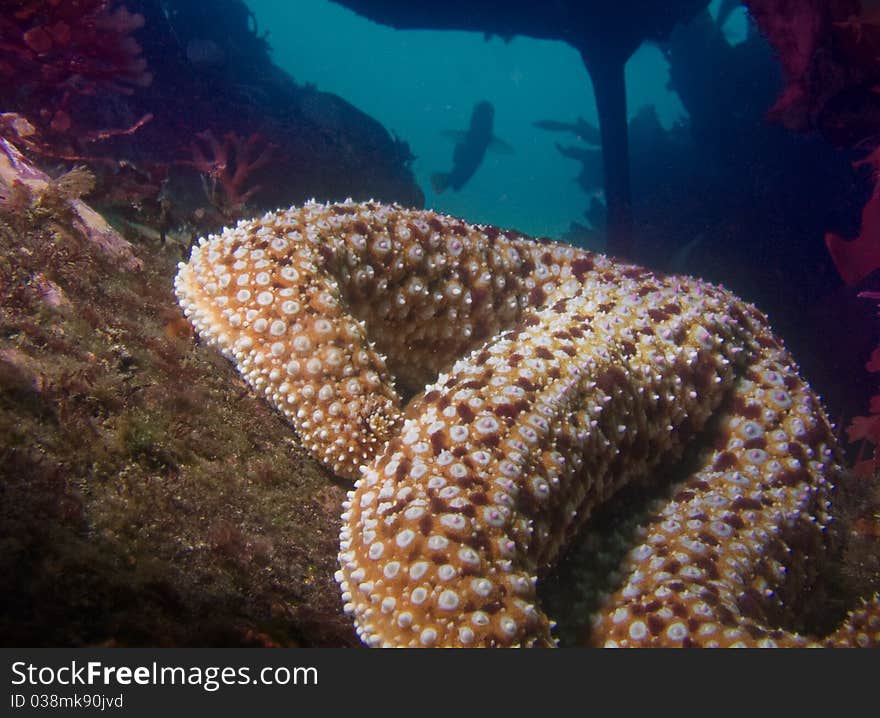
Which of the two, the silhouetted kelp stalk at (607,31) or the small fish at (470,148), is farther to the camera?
the small fish at (470,148)

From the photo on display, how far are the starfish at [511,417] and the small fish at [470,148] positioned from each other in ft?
66.0

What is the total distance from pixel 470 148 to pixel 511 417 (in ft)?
75.1

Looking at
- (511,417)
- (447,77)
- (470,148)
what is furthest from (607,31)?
(447,77)

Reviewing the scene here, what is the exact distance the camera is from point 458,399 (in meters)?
3.10

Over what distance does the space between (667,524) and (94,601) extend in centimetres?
303

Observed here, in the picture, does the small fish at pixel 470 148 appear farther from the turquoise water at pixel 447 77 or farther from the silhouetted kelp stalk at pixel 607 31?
the turquoise water at pixel 447 77

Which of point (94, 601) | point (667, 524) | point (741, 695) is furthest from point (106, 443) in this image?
point (667, 524)

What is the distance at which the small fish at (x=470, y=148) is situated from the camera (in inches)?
915

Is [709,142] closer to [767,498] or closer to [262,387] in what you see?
[767,498]

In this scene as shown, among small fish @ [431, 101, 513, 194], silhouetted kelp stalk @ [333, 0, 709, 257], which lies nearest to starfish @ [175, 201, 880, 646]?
silhouetted kelp stalk @ [333, 0, 709, 257]

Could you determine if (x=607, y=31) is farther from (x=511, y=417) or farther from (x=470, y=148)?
(x=470, y=148)

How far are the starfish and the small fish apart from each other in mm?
20127

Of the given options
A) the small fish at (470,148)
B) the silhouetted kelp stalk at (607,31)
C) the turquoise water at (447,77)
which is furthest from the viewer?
the turquoise water at (447,77)

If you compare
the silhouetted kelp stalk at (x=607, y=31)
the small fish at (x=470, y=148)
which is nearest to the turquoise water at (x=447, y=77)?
the small fish at (x=470, y=148)
